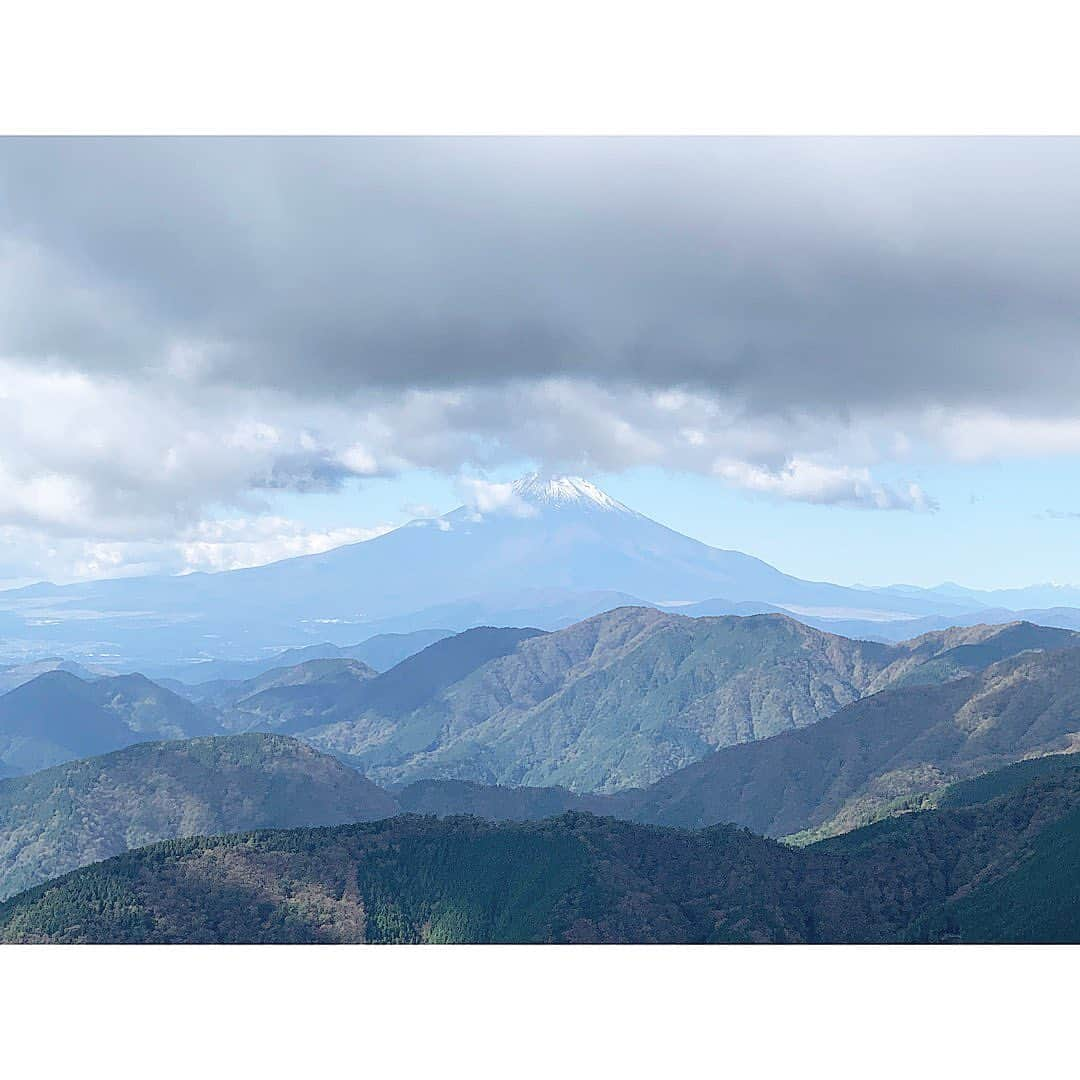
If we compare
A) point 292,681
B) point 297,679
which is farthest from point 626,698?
point 292,681

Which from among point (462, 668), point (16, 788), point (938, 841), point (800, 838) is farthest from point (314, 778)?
point (462, 668)

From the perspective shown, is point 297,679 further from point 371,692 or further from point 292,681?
point 371,692

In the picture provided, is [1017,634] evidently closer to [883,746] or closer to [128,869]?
[883,746]

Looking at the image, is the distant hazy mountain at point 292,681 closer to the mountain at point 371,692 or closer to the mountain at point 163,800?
the mountain at point 371,692

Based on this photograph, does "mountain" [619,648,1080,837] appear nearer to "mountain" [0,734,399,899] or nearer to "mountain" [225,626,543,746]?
"mountain" [0,734,399,899]

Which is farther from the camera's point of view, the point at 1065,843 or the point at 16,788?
the point at 16,788

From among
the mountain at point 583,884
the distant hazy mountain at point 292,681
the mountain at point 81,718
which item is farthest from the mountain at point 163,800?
the distant hazy mountain at point 292,681

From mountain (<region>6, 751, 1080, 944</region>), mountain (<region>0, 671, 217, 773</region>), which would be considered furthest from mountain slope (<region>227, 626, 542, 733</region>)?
mountain (<region>6, 751, 1080, 944</region>)
